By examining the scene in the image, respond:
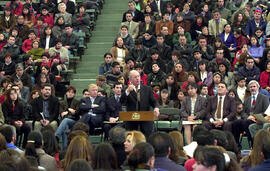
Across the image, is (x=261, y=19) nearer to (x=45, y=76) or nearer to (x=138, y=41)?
(x=138, y=41)

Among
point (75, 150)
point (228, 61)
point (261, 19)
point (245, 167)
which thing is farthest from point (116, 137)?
point (261, 19)

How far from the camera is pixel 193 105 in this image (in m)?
12.5

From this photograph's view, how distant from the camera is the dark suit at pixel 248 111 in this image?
11664mm

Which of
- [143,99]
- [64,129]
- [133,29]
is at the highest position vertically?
[133,29]

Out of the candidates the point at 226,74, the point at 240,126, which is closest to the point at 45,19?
the point at 226,74

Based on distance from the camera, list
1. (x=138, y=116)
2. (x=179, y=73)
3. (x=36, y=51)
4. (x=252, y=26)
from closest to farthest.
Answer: (x=138, y=116) → (x=179, y=73) → (x=36, y=51) → (x=252, y=26)

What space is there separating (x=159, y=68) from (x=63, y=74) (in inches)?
110

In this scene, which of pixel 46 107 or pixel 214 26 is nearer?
pixel 46 107

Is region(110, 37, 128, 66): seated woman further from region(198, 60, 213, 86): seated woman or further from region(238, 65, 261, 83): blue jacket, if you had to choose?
region(238, 65, 261, 83): blue jacket

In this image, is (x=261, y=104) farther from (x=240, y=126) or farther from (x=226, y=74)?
(x=226, y=74)

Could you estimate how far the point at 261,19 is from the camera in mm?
16781

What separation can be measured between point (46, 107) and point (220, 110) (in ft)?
12.2

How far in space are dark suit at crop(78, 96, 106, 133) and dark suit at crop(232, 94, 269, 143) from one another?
2.72 metres

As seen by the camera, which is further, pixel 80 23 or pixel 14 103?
pixel 80 23
